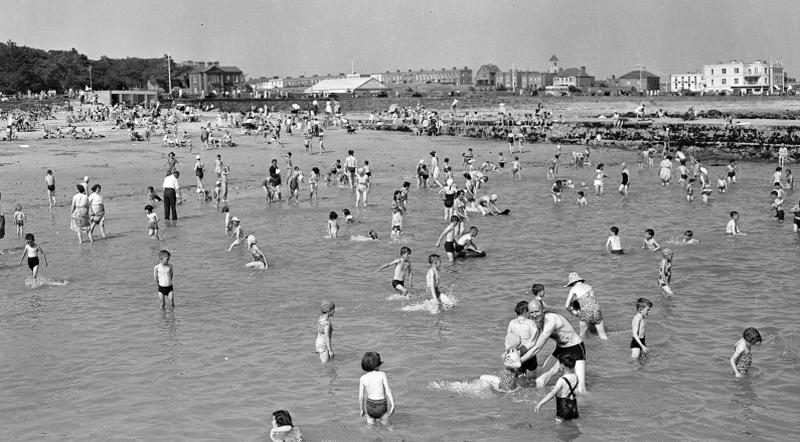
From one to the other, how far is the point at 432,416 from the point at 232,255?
10.2m

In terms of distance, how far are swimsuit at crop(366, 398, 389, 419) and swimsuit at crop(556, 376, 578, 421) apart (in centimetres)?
206

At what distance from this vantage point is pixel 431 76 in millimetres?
186125

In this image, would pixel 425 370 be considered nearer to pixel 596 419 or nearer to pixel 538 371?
pixel 538 371

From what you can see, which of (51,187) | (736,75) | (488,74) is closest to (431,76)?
(488,74)

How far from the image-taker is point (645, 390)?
10203mm

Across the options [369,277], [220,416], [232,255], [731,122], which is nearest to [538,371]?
[220,416]

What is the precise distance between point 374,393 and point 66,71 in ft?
330

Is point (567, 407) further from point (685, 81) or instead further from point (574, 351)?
point (685, 81)

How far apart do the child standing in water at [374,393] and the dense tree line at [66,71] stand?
8666 cm

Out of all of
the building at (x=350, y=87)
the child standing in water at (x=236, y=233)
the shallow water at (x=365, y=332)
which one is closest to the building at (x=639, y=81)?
the building at (x=350, y=87)

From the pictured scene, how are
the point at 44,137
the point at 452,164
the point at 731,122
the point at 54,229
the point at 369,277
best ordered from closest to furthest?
the point at 369,277, the point at 54,229, the point at 452,164, the point at 44,137, the point at 731,122

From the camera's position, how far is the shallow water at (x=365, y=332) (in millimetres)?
9336

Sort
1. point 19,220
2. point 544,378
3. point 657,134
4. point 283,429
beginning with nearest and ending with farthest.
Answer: point 283,429 → point 544,378 → point 19,220 → point 657,134

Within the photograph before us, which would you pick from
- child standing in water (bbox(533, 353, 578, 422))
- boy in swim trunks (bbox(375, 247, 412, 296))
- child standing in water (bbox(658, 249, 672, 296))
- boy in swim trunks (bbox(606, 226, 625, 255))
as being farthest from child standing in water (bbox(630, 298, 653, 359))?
boy in swim trunks (bbox(606, 226, 625, 255))
